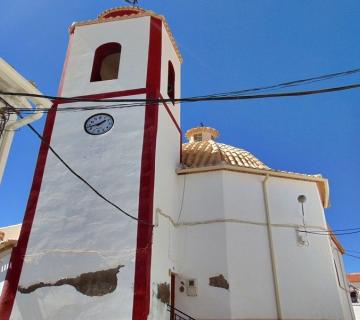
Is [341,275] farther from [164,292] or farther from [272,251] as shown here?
[164,292]

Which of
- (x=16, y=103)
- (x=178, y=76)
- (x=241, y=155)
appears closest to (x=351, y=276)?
(x=241, y=155)

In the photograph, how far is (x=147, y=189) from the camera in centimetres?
1016

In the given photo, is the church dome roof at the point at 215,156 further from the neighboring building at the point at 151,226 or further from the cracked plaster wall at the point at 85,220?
the cracked plaster wall at the point at 85,220

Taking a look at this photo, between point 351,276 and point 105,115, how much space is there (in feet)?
86.4

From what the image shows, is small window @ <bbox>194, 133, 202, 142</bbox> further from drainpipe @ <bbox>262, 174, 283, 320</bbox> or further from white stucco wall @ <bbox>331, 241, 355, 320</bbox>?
white stucco wall @ <bbox>331, 241, 355, 320</bbox>

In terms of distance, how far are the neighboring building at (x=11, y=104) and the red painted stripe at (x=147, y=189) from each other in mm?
3412

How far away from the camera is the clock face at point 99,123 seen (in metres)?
11.7

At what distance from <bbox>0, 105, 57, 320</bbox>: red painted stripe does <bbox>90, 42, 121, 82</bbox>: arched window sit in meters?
3.11

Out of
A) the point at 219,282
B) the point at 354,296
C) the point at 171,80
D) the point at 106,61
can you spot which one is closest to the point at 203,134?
the point at 171,80

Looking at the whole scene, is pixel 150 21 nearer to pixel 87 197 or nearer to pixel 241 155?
pixel 241 155

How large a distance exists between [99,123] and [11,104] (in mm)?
4229

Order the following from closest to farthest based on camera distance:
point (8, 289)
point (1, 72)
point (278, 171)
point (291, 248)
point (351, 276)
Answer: point (1, 72) → point (8, 289) → point (291, 248) → point (278, 171) → point (351, 276)

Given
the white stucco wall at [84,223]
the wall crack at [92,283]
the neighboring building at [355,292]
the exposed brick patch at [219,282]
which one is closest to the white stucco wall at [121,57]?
the white stucco wall at [84,223]

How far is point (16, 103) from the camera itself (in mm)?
7754
